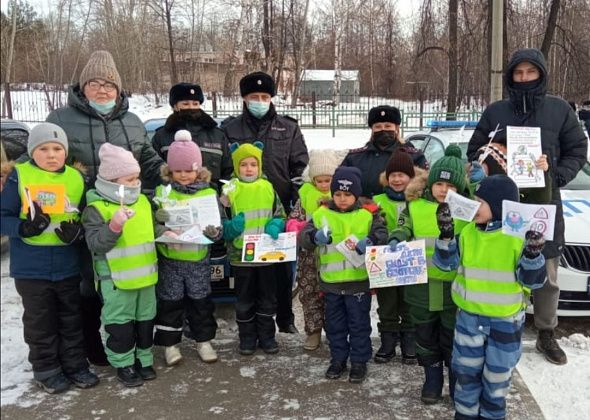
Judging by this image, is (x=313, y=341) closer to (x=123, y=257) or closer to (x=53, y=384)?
(x=123, y=257)

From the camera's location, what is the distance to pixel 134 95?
32.7 m

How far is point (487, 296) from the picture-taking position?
2.99 metres

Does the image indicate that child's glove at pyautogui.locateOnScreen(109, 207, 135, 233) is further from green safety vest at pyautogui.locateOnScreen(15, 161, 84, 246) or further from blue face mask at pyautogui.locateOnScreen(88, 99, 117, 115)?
blue face mask at pyautogui.locateOnScreen(88, 99, 117, 115)

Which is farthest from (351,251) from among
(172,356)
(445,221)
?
(172,356)

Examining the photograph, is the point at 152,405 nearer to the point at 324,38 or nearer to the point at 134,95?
the point at 134,95

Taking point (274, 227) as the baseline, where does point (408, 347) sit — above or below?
below

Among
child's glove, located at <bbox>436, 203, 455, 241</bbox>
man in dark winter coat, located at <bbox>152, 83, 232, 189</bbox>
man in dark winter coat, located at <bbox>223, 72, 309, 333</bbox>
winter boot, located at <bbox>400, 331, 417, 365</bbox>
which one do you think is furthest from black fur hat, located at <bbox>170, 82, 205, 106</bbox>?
winter boot, located at <bbox>400, 331, 417, 365</bbox>

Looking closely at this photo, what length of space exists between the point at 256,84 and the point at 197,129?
2.02 feet

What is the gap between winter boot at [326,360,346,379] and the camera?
3.76 meters

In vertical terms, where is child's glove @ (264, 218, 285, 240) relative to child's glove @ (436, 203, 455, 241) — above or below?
below

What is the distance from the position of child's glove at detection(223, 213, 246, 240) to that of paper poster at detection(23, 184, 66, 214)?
1.18 m

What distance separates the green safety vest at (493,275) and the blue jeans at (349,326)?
33.2 inches

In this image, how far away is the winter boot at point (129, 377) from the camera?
3635 mm

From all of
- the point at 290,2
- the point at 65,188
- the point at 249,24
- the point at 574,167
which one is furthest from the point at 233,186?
the point at 290,2
